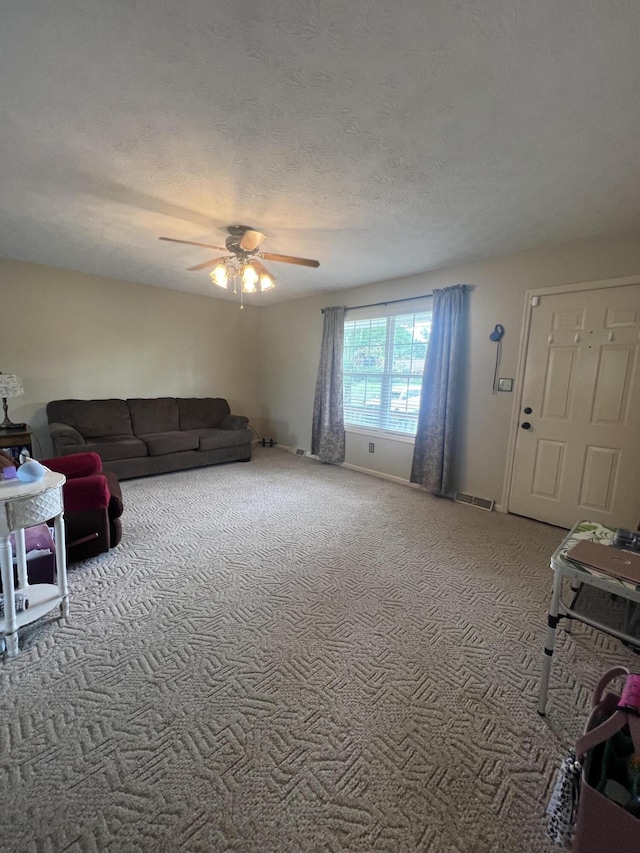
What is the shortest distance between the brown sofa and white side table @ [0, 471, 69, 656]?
2.31 metres

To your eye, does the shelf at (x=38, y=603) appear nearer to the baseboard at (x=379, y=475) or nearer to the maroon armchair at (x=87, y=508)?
the maroon armchair at (x=87, y=508)

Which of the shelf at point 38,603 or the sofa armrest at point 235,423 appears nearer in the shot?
the shelf at point 38,603

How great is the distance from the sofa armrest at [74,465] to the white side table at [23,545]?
2.41 ft

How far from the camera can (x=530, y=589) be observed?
222 centimetres

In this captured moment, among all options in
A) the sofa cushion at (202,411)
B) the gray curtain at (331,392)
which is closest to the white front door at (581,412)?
the gray curtain at (331,392)

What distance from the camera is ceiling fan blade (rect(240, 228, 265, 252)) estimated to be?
2.67m

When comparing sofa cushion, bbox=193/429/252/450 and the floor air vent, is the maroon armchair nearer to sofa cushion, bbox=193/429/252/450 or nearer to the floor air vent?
sofa cushion, bbox=193/429/252/450

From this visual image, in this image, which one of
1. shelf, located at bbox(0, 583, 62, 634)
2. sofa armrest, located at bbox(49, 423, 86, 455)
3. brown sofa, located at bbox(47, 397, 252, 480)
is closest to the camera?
shelf, located at bbox(0, 583, 62, 634)

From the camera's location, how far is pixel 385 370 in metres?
4.42

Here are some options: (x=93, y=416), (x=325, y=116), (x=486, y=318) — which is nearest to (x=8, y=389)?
(x=93, y=416)

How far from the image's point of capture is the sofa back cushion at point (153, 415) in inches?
186

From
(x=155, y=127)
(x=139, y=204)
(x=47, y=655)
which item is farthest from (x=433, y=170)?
(x=47, y=655)

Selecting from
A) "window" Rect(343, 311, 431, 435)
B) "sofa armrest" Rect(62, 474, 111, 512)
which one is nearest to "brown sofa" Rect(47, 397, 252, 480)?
"window" Rect(343, 311, 431, 435)

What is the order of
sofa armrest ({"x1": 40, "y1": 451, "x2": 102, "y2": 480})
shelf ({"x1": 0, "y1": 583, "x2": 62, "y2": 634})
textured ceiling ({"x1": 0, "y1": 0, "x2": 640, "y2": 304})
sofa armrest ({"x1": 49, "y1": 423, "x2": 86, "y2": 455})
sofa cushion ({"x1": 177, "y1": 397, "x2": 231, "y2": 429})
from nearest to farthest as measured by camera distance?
1. textured ceiling ({"x1": 0, "y1": 0, "x2": 640, "y2": 304})
2. shelf ({"x1": 0, "y1": 583, "x2": 62, "y2": 634})
3. sofa armrest ({"x1": 40, "y1": 451, "x2": 102, "y2": 480})
4. sofa armrest ({"x1": 49, "y1": 423, "x2": 86, "y2": 455})
5. sofa cushion ({"x1": 177, "y1": 397, "x2": 231, "y2": 429})
